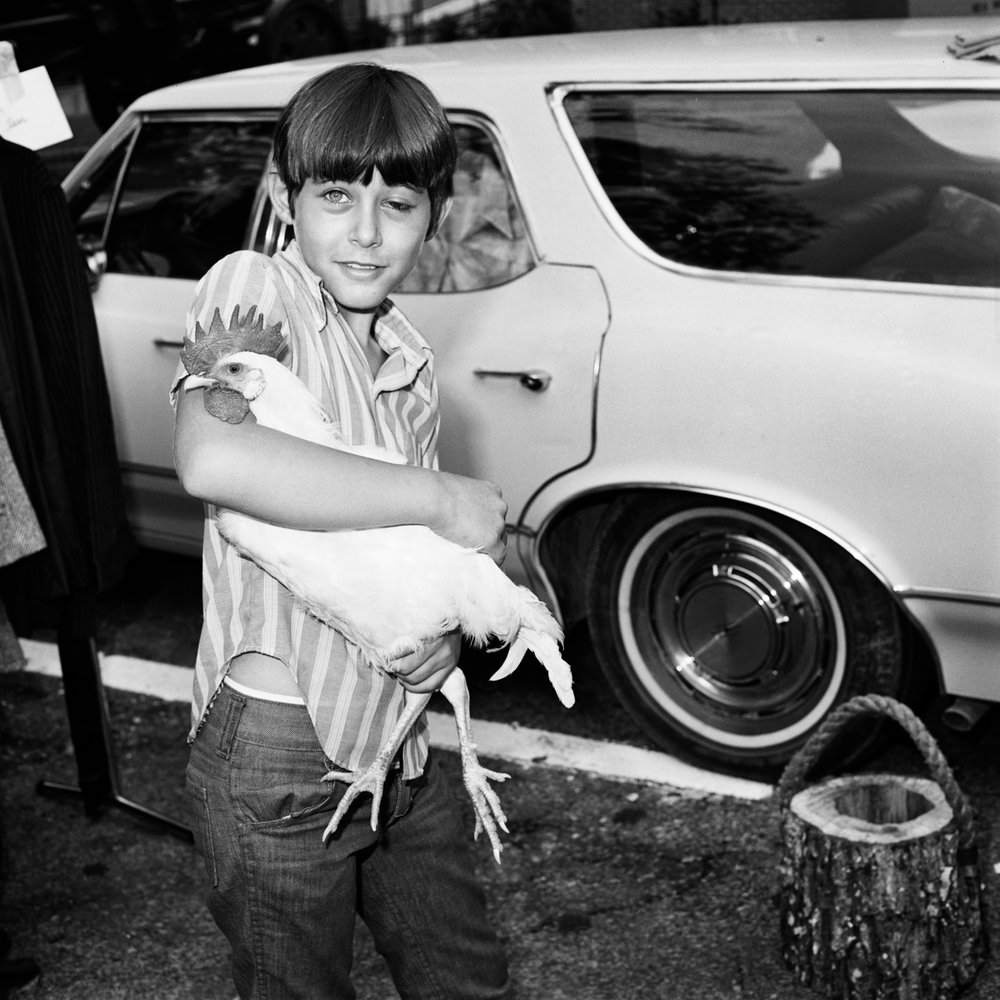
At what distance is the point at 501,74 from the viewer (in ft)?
→ 12.7

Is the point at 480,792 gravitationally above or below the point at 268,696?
below

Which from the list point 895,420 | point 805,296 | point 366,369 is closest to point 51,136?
point 366,369

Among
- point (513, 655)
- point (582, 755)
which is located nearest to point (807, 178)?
point (582, 755)

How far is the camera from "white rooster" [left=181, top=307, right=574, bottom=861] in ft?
5.78

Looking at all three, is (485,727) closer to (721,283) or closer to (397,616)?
(721,283)

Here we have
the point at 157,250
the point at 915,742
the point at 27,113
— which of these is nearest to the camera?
the point at 915,742

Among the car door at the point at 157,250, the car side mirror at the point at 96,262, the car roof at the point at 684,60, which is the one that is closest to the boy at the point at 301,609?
the car roof at the point at 684,60

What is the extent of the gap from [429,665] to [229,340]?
494mm

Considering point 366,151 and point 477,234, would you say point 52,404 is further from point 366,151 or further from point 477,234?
point 366,151

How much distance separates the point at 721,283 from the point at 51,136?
159cm

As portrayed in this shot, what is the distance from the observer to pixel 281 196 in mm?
2002

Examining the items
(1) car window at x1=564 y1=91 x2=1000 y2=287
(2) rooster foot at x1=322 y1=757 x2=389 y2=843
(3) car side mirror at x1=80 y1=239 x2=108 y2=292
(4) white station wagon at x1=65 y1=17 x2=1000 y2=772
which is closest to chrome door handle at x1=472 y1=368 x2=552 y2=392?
(4) white station wagon at x1=65 y1=17 x2=1000 y2=772

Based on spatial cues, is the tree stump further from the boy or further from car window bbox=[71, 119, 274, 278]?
car window bbox=[71, 119, 274, 278]

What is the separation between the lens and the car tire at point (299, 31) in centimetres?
911
